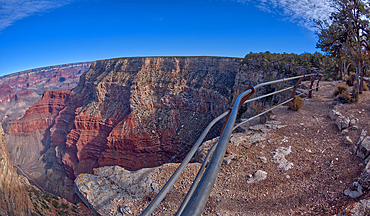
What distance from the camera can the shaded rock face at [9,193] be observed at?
15.9ft

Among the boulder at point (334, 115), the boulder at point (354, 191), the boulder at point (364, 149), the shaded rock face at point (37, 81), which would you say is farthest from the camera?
the shaded rock face at point (37, 81)

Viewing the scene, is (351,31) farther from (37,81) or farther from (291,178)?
(37,81)

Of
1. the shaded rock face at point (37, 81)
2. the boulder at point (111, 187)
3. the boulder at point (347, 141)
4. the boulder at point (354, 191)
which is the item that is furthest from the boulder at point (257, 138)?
the shaded rock face at point (37, 81)

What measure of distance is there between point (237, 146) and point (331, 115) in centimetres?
366

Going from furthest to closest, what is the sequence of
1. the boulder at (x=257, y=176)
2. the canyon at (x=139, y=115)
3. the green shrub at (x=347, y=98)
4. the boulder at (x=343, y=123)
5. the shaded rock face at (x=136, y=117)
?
1. the shaded rock face at (x=136, y=117)
2. the canyon at (x=139, y=115)
3. the green shrub at (x=347, y=98)
4. the boulder at (x=343, y=123)
5. the boulder at (x=257, y=176)

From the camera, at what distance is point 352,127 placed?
14.6 ft

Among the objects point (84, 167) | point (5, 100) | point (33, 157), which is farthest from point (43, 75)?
point (84, 167)

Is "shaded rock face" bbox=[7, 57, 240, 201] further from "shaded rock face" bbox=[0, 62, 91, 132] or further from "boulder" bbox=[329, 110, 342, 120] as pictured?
"shaded rock face" bbox=[0, 62, 91, 132]

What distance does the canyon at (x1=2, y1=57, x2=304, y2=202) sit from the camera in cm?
3158

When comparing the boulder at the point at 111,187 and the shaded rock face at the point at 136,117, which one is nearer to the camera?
the boulder at the point at 111,187

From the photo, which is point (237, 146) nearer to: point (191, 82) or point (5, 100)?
point (191, 82)

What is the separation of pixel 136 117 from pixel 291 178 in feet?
116

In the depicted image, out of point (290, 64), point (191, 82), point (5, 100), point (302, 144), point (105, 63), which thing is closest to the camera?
point (302, 144)

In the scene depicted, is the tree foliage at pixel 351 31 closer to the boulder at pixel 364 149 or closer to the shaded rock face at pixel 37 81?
the boulder at pixel 364 149
